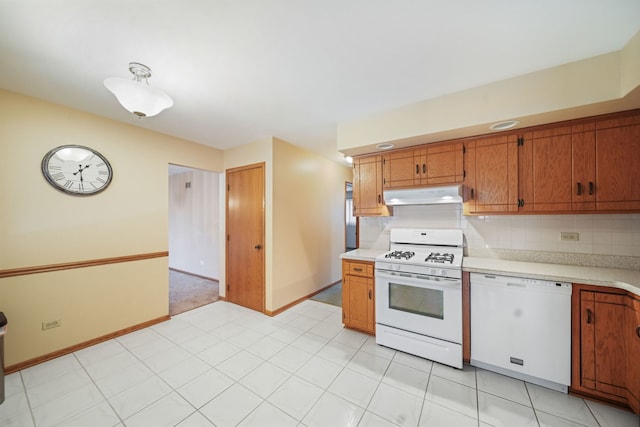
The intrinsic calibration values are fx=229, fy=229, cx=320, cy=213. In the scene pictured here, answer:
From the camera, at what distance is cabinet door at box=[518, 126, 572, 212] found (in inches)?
80.2

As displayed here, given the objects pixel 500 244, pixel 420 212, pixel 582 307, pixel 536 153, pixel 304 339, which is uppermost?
pixel 536 153

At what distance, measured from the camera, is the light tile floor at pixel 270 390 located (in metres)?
1.62

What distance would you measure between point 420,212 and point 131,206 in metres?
3.64

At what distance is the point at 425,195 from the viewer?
2.49 metres

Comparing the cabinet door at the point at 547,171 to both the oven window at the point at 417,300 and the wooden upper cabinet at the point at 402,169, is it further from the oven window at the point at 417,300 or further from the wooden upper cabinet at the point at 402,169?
the oven window at the point at 417,300

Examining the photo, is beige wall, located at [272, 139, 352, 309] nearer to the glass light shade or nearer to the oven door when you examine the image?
the oven door

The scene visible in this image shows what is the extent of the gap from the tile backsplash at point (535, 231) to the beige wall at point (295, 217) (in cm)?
160

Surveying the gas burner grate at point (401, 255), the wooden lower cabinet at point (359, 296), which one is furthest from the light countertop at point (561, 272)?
the wooden lower cabinet at point (359, 296)

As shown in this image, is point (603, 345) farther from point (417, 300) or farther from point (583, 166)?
point (583, 166)

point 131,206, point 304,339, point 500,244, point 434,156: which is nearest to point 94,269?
point 131,206

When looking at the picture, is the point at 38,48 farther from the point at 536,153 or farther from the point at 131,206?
the point at 536,153

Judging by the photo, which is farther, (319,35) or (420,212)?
(420,212)

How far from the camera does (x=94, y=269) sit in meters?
2.58

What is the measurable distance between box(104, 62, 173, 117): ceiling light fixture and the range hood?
234 centimetres
